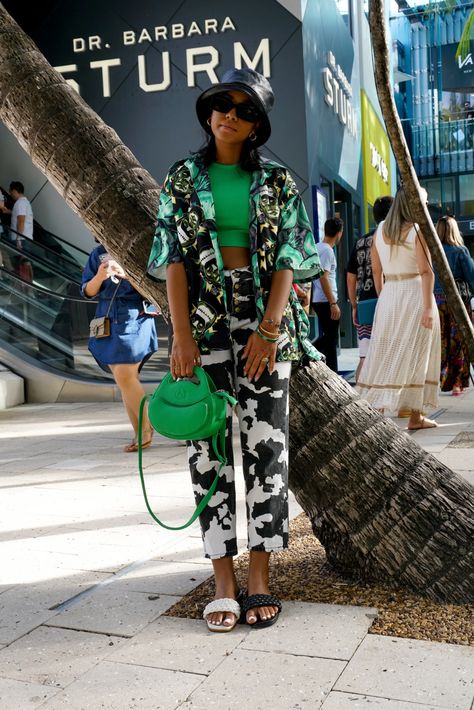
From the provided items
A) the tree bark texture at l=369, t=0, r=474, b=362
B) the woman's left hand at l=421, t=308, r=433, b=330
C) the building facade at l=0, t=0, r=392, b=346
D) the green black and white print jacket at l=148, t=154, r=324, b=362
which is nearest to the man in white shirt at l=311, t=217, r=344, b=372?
the woman's left hand at l=421, t=308, r=433, b=330

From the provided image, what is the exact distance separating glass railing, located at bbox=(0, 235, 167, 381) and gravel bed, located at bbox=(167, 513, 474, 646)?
6.56 metres

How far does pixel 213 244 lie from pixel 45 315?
769 cm

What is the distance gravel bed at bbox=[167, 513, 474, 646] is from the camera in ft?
9.38

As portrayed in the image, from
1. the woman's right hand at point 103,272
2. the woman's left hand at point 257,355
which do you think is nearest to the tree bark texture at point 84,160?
the woman's left hand at point 257,355

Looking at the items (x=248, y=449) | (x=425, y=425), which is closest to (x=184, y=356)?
(x=248, y=449)

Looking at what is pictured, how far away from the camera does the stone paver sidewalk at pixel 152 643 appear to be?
2.45 m


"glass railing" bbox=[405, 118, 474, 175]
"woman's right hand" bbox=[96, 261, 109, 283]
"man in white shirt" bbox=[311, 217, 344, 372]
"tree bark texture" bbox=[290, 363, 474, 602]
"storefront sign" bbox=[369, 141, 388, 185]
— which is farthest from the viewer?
"glass railing" bbox=[405, 118, 474, 175]

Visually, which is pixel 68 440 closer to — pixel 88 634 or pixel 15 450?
pixel 15 450

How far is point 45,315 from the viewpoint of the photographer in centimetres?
1034

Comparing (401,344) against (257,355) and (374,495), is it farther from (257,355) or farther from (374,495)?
(257,355)

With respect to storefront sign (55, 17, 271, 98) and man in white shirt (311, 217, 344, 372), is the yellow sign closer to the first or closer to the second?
storefront sign (55, 17, 271, 98)

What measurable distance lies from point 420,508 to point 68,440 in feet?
15.9

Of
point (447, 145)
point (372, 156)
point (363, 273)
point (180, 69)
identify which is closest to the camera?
point (363, 273)

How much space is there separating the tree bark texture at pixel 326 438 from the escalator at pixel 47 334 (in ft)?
21.8
